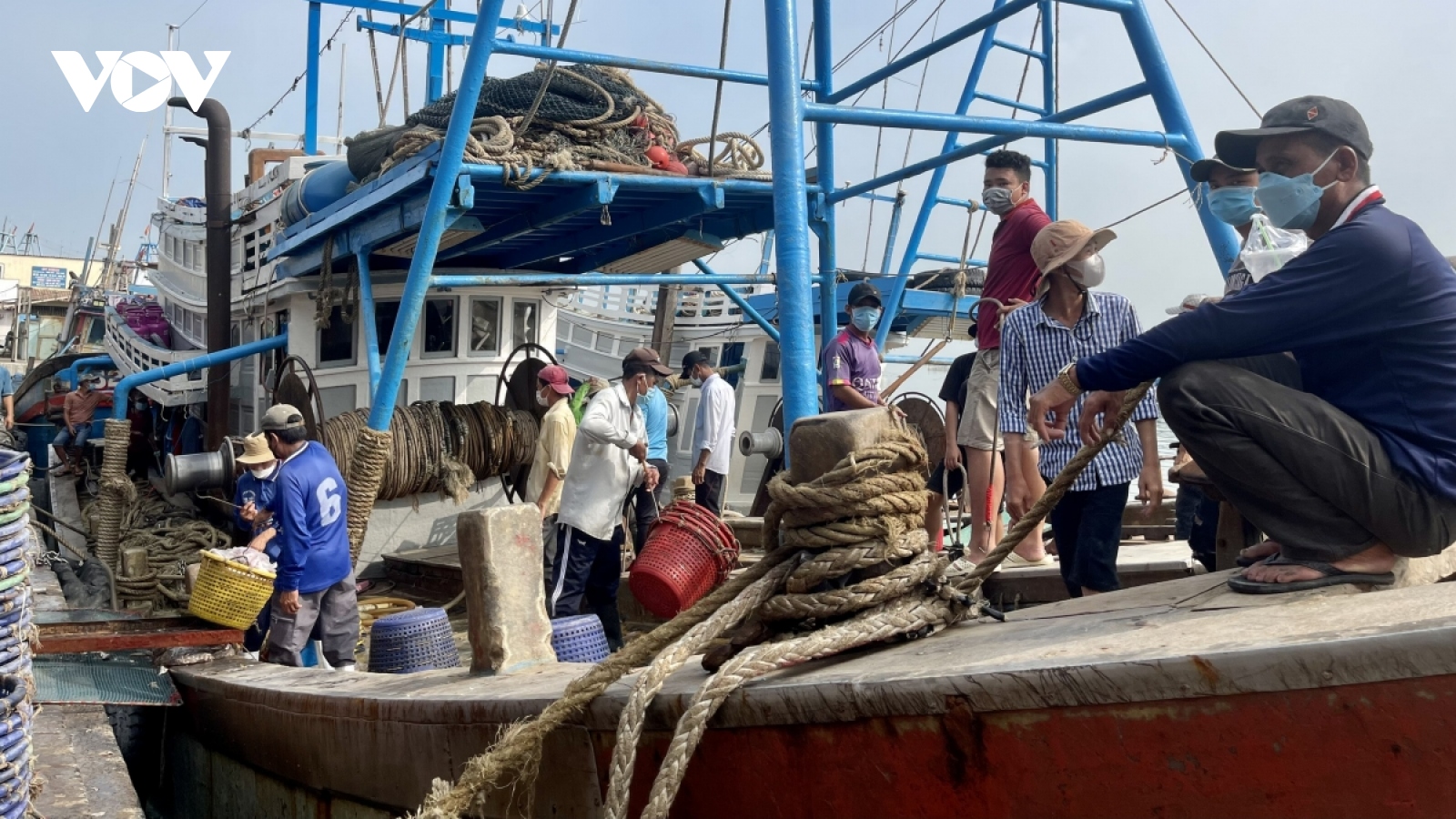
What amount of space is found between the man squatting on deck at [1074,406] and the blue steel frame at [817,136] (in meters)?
0.67

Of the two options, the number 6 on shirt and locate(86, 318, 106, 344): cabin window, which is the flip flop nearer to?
the number 6 on shirt

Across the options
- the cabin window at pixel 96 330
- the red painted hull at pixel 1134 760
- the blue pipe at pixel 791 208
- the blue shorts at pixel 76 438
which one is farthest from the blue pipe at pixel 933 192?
the cabin window at pixel 96 330

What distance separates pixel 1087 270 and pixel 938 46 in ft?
5.30

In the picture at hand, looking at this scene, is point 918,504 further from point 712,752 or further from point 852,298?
point 852,298

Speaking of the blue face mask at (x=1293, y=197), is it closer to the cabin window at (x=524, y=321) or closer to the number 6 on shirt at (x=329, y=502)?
the number 6 on shirt at (x=329, y=502)

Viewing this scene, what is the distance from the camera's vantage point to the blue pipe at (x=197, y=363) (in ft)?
33.9

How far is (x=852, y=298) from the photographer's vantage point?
6.68m

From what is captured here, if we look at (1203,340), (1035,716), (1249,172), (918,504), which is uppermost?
(1249,172)

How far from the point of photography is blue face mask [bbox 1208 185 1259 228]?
3566 mm

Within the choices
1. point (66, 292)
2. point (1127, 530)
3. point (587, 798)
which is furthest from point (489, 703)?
point (66, 292)

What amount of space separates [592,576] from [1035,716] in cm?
474

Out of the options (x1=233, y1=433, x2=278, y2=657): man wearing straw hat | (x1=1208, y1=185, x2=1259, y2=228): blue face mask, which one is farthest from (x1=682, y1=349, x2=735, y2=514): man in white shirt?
(x1=1208, y1=185, x2=1259, y2=228): blue face mask

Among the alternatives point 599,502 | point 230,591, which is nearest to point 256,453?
point 230,591

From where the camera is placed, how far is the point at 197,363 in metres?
10.3
